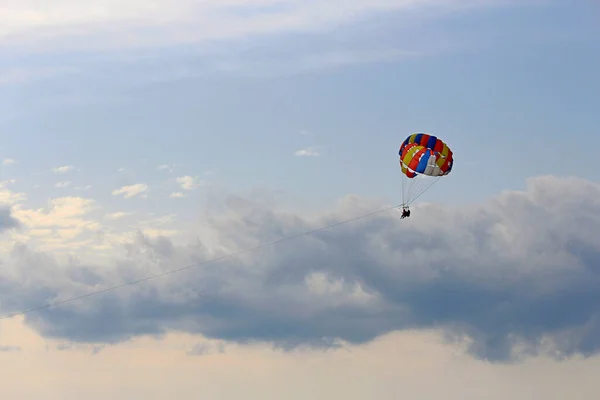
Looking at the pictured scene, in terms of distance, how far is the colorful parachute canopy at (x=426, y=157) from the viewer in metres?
182

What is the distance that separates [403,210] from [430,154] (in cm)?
1199

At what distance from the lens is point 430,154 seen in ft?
595

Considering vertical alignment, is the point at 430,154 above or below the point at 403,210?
above

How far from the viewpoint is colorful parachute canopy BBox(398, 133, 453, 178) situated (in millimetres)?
181750

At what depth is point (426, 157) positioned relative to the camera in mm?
181500

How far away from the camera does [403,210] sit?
581 ft
